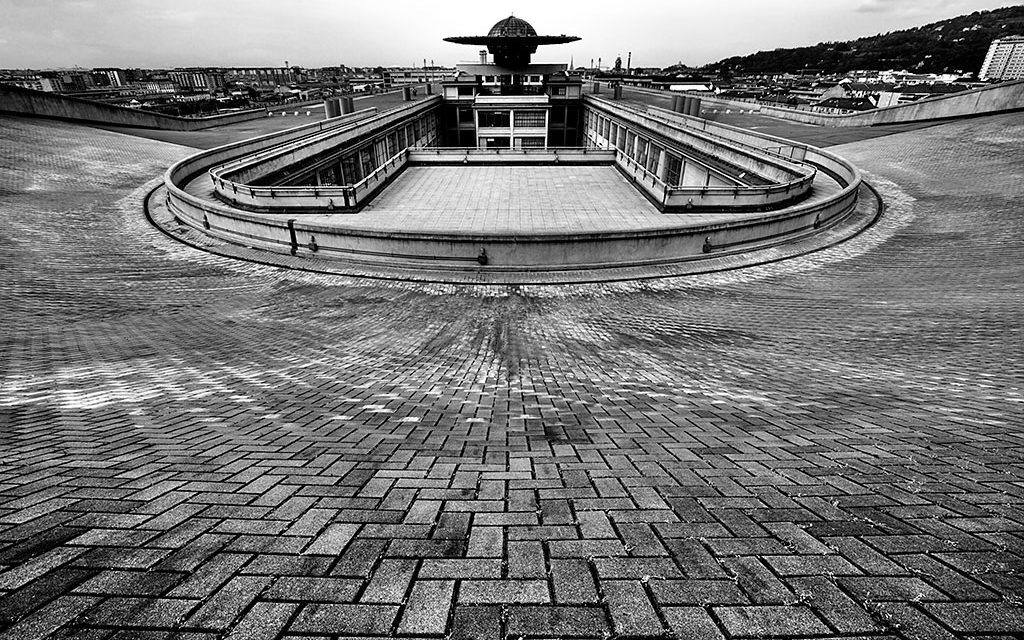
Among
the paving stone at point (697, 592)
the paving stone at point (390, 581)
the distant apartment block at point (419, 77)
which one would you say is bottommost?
the paving stone at point (390, 581)

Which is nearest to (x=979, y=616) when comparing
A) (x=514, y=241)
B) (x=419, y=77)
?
(x=514, y=241)

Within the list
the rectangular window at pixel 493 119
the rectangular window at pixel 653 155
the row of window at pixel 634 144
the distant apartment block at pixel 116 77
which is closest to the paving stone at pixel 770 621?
the row of window at pixel 634 144

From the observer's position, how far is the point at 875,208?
699 inches

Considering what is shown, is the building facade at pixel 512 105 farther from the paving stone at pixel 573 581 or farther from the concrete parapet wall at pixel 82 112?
the paving stone at pixel 573 581

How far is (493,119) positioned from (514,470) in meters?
48.0

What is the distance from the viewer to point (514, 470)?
3568 mm

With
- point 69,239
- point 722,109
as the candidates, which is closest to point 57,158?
point 69,239

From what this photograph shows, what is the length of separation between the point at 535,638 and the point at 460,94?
53570 millimetres

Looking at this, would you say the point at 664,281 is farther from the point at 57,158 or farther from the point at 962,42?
the point at 962,42

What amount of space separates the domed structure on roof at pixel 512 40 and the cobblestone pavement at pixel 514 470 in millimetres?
58981

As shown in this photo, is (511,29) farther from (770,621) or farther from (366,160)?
(770,621)

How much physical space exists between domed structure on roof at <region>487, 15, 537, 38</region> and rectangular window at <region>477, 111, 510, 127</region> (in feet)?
61.2

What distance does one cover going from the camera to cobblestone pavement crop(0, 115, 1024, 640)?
77.2 inches

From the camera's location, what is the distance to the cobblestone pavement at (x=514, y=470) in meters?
1.96
